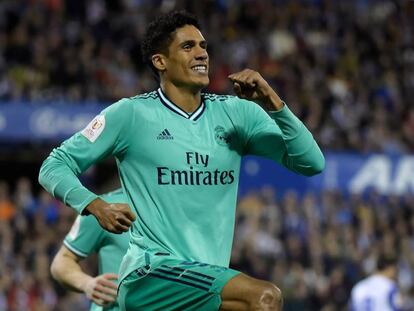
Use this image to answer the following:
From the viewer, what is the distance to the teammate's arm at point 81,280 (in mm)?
6473

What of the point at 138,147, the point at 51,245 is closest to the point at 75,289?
the point at 138,147

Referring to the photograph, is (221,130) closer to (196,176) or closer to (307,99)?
(196,176)

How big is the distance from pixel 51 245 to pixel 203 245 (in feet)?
29.3

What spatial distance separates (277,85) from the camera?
1939cm

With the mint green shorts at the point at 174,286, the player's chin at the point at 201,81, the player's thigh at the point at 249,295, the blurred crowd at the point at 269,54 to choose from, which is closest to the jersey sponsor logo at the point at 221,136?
the player's chin at the point at 201,81

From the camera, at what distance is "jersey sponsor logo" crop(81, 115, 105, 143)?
5641 mm

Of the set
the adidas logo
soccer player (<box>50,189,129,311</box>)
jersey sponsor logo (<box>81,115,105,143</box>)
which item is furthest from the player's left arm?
soccer player (<box>50,189,129,311</box>)

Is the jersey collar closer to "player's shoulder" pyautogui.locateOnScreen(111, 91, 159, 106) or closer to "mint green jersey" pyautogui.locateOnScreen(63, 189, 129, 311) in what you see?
"player's shoulder" pyautogui.locateOnScreen(111, 91, 159, 106)

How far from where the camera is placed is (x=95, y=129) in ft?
18.5

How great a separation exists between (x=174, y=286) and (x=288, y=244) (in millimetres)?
9949

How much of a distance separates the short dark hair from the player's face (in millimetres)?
27

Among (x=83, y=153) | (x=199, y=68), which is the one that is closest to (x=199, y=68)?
(x=199, y=68)

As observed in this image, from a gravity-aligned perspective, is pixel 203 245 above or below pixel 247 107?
below

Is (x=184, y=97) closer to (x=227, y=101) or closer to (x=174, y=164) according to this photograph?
(x=227, y=101)
